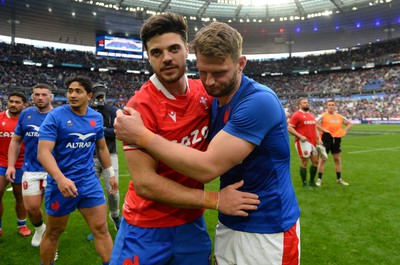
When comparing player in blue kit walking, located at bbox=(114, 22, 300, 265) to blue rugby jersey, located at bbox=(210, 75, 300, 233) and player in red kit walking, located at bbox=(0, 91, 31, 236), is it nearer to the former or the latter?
blue rugby jersey, located at bbox=(210, 75, 300, 233)

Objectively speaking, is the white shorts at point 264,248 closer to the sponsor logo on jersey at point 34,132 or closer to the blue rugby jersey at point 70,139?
the blue rugby jersey at point 70,139

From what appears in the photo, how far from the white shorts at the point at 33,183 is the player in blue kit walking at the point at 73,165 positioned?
950 millimetres

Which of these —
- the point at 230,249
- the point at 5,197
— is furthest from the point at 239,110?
the point at 5,197

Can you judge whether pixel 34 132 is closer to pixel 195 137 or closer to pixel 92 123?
pixel 92 123

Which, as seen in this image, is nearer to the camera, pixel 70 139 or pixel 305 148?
pixel 70 139

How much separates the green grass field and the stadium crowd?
135 ft

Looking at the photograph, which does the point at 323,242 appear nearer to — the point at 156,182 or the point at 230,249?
the point at 230,249

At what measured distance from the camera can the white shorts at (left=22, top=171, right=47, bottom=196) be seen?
4.53m

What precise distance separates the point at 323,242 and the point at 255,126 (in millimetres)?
4038

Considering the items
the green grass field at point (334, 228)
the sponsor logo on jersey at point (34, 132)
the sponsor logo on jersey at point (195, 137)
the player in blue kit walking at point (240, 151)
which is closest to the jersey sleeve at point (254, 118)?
the player in blue kit walking at point (240, 151)

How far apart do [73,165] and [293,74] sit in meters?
Result: 64.8

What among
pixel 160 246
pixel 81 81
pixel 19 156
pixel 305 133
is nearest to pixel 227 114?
pixel 160 246

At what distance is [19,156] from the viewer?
5668 mm

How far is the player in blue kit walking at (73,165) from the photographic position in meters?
3.62
